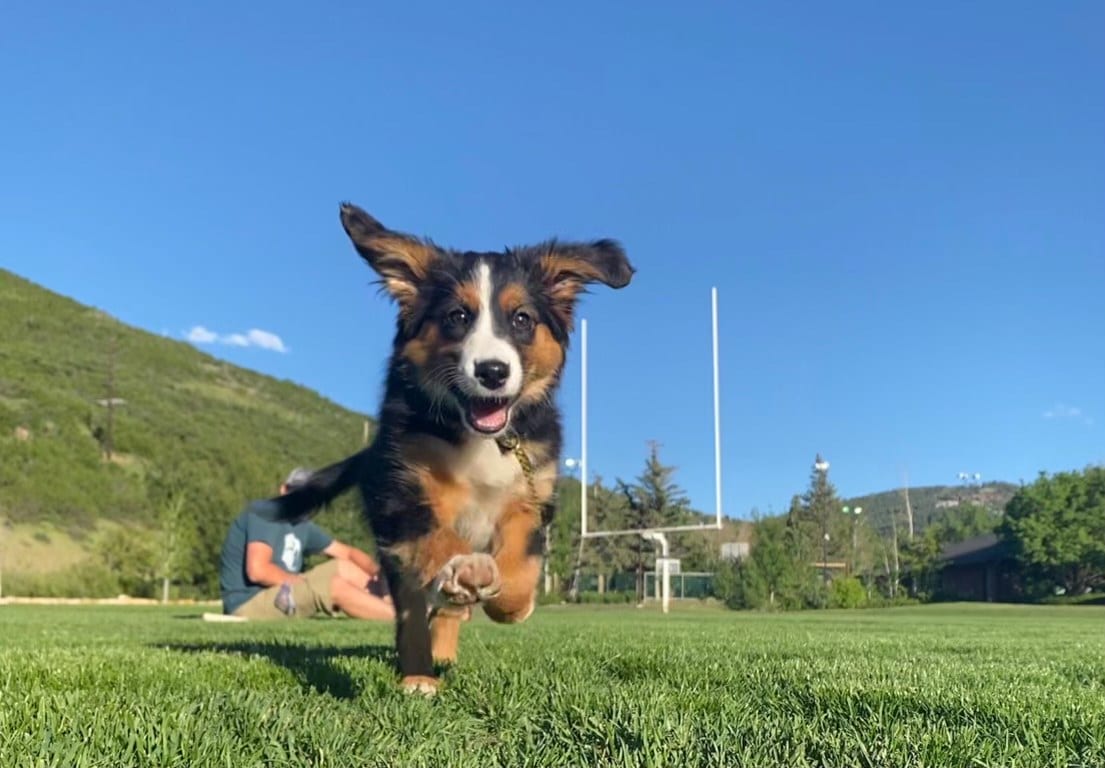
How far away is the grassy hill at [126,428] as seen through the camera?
140ft

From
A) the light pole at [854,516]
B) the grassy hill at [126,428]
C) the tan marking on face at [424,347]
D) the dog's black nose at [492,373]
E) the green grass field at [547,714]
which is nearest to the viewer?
the green grass field at [547,714]

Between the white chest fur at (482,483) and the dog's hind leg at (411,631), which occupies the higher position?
the white chest fur at (482,483)

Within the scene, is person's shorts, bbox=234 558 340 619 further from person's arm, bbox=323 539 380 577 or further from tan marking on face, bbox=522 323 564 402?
tan marking on face, bbox=522 323 564 402

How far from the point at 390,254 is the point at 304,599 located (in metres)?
9.14

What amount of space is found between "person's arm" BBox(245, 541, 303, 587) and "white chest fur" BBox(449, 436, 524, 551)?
29.0ft

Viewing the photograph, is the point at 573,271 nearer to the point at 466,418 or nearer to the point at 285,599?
the point at 466,418

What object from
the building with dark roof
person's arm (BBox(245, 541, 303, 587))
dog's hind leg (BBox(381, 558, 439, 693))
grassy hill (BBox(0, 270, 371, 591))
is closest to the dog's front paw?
dog's hind leg (BBox(381, 558, 439, 693))

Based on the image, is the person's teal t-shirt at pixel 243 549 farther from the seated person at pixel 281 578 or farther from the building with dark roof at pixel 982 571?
the building with dark roof at pixel 982 571

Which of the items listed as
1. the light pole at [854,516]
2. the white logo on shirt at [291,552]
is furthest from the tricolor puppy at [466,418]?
the light pole at [854,516]

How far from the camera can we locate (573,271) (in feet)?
14.0

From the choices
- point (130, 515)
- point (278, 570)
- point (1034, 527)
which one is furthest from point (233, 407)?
point (278, 570)

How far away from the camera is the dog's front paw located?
322cm

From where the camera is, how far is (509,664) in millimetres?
4336

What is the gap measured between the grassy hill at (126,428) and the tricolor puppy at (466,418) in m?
22.6
